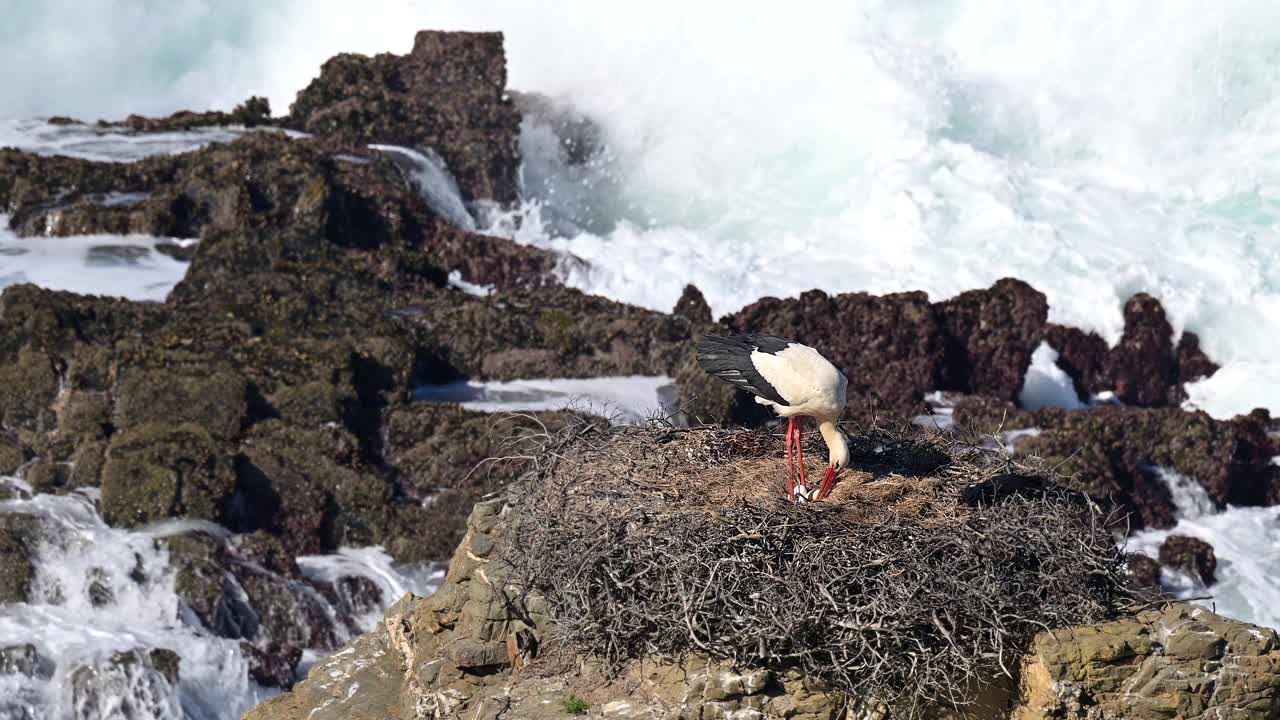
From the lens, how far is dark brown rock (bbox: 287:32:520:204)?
3709 cm

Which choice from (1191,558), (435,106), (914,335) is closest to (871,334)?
(914,335)

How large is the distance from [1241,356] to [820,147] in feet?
42.0

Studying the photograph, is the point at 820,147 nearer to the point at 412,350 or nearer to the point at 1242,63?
the point at 1242,63

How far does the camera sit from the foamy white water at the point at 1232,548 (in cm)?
2442

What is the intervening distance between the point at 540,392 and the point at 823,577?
50.5 feet

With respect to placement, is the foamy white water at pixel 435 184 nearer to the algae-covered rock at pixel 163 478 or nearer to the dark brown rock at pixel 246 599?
the algae-covered rock at pixel 163 478

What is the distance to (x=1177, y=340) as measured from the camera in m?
33.2

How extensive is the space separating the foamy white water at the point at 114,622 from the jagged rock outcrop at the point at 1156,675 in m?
11.0

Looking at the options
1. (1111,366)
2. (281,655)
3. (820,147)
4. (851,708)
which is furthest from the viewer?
(820,147)

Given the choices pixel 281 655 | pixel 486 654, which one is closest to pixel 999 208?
pixel 281 655

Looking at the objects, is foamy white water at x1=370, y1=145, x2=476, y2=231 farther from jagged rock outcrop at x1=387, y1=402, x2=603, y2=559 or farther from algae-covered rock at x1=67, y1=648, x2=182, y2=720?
algae-covered rock at x1=67, y1=648, x2=182, y2=720

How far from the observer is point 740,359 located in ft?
40.8

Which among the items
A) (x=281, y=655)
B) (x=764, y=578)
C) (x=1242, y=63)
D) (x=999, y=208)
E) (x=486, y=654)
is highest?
(x=1242, y=63)

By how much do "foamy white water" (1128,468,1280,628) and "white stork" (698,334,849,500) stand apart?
1301cm
